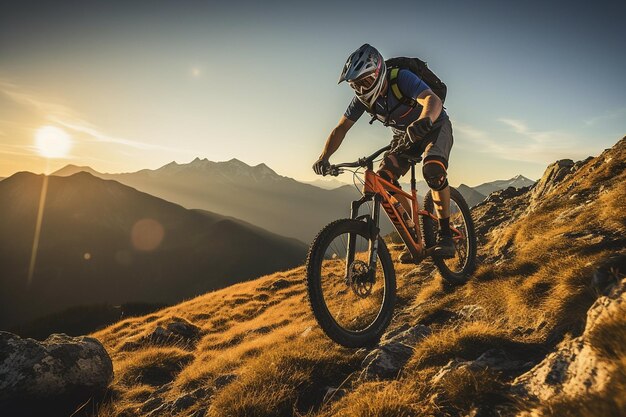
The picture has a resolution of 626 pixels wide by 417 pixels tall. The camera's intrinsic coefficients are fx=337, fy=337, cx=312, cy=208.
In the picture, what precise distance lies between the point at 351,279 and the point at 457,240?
329 cm

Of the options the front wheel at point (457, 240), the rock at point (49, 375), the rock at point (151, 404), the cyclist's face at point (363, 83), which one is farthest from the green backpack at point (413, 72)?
the rock at point (49, 375)

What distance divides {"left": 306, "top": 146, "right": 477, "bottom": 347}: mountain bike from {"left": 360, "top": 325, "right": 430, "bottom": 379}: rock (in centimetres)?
27

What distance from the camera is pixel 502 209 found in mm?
16984

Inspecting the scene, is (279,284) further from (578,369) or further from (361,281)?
(578,369)

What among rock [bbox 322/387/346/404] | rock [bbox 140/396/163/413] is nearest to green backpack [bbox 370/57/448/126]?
rock [bbox 322/387/346/404]

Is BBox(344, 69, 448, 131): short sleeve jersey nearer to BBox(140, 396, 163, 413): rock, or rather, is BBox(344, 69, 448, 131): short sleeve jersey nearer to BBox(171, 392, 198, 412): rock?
BBox(171, 392, 198, 412): rock

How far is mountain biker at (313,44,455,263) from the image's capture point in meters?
5.18

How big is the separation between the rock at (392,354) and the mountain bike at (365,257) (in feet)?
0.89

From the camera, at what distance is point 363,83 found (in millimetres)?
5406

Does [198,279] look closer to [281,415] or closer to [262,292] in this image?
A: [262,292]

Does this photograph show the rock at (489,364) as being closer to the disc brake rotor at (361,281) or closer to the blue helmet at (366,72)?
the disc brake rotor at (361,281)

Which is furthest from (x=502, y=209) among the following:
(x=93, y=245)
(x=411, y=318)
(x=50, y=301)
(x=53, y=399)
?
(x=93, y=245)

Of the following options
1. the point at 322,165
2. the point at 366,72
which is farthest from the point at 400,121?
the point at 322,165

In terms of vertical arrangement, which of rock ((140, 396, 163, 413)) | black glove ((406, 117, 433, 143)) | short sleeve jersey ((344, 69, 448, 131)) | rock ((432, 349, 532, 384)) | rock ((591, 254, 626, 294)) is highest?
short sleeve jersey ((344, 69, 448, 131))
